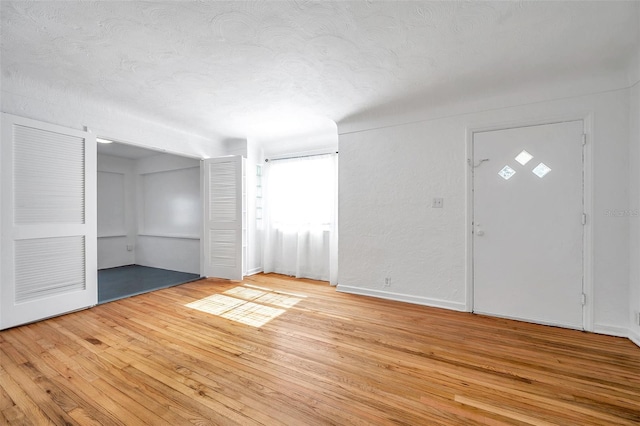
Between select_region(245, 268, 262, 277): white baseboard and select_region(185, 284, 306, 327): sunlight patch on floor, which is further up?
select_region(245, 268, 262, 277): white baseboard

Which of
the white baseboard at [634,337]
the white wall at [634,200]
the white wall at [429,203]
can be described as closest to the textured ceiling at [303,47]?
the white wall at [634,200]

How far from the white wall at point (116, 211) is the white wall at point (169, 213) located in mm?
176

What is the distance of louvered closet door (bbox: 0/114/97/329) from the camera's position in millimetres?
2705

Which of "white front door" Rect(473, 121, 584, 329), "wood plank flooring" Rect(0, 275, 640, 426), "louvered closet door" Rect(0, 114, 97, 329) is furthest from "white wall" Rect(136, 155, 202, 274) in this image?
"white front door" Rect(473, 121, 584, 329)

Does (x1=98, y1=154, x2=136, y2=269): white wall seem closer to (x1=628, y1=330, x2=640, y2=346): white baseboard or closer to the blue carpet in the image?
the blue carpet

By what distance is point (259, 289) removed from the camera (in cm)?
414

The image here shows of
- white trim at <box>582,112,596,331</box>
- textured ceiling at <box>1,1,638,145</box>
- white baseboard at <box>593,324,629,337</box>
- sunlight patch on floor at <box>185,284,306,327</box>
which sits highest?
textured ceiling at <box>1,1,638,145</box>

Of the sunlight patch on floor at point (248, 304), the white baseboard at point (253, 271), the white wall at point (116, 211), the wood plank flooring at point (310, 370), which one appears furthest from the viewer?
the white wall at point (116, 211)

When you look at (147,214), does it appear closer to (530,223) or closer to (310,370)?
(310,370)

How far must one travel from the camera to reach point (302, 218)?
4887 millimetres

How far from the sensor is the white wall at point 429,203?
262 centimetres

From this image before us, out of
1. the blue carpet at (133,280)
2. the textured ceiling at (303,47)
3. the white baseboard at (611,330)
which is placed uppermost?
the textured ceiling at (303,47)

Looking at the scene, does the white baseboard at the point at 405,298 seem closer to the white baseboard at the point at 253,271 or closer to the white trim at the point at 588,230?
the white trim at the point at 588,230

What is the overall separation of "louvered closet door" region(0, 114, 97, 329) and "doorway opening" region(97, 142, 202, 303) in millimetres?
1978
